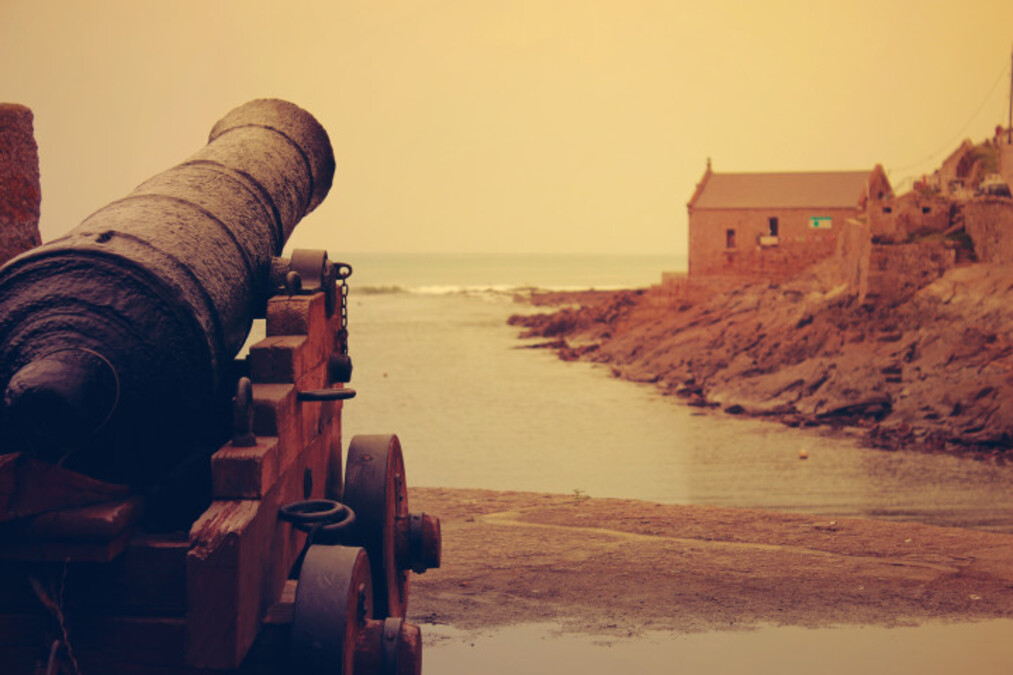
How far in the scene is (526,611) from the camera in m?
6.58

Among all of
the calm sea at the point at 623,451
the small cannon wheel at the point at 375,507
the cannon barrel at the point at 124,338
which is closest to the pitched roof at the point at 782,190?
the calm sea at the point at 623,451

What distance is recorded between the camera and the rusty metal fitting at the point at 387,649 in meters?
3.83

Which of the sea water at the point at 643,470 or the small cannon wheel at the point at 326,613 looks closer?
the small cannon wheel at the point at 326,613

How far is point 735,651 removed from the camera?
5.89 meters

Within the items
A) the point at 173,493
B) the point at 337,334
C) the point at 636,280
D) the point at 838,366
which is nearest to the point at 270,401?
the point at 173,493

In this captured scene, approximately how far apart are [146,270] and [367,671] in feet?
5.20

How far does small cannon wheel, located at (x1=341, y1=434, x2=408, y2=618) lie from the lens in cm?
473

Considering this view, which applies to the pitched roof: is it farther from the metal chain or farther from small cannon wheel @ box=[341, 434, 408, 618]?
small cannon wheel @ box=[341, 434, 408, 618]

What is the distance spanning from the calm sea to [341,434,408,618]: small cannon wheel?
9.33 m

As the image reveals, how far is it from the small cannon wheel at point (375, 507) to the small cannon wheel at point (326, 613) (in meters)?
0.93

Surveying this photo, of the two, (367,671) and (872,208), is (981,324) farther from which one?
(367,671)

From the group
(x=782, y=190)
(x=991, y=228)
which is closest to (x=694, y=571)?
(x=991, y=228)

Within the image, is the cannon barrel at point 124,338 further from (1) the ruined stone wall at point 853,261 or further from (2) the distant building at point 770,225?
(2) the distant building at point 770,225

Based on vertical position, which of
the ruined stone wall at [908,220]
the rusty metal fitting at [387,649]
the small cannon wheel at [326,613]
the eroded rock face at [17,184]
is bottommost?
the rusty metal fitting at [387,649]
